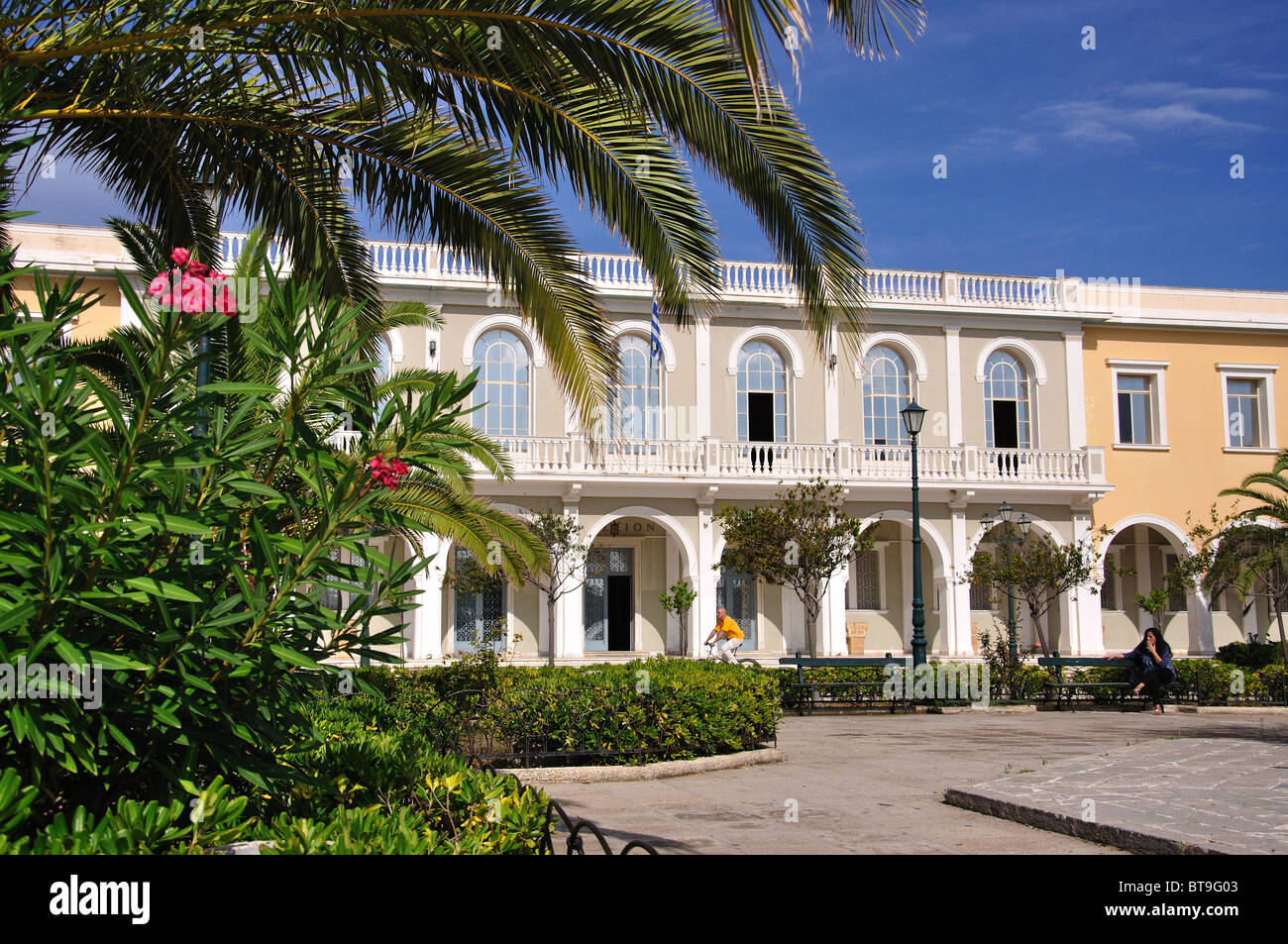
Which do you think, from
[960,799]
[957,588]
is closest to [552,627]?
[957,588]

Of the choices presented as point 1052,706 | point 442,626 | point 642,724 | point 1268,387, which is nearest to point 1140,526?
point 1268,387

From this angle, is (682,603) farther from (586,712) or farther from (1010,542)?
(586,712)

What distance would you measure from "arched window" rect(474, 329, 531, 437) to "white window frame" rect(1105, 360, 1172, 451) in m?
15.2

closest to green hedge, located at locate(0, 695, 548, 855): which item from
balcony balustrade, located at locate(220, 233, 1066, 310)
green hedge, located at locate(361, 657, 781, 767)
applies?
green hedge, located at locate(361, 657, 781, 767)

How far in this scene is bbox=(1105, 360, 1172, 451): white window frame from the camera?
27.8 metres

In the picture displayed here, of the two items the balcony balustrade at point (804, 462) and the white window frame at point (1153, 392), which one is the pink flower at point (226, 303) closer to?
the balcony balustrade at point (804, 462)

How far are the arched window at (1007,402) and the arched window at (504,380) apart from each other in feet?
38.8

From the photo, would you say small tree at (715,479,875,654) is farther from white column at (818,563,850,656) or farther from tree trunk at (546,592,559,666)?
white column at (818,563,850,656)

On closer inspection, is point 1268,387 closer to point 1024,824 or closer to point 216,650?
point 1024,824

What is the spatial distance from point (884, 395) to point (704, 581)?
22.5ft

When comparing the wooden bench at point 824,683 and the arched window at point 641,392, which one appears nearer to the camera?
the wooden bench at point 824,683

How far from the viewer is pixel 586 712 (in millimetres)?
9344

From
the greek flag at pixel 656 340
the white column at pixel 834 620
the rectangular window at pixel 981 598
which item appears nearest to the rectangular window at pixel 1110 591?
the rectangular window at pixel 981 598

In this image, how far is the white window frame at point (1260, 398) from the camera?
28250 mm
